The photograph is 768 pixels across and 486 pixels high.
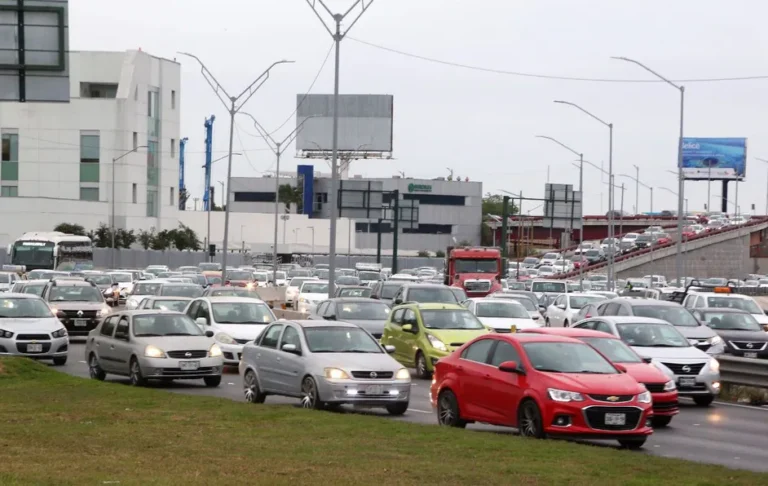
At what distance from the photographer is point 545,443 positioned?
51.8 feet

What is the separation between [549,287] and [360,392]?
3953 cm

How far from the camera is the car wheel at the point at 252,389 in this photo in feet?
73.5

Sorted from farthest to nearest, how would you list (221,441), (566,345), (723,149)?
1. (723,149)
2. (566,345)
3. (221,441)

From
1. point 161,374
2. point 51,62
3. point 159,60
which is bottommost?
point 161,374

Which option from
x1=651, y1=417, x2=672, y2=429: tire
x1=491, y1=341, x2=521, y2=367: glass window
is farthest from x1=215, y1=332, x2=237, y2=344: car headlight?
x1=491, y1=341, x2=521, y2=367: glass window

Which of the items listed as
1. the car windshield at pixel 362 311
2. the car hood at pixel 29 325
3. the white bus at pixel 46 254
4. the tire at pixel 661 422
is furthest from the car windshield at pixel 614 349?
the white bus at pixel 46 254

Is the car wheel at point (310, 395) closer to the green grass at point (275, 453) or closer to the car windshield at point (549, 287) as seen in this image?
the green grass at point (275, 453)

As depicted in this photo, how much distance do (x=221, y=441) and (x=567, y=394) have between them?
4.23m

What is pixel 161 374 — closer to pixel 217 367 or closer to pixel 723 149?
pixel 217 367

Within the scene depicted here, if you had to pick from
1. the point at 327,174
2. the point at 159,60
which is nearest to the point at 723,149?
the point at 327,174

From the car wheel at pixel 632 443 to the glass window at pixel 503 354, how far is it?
1.70 metres

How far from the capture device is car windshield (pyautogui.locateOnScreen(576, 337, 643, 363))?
69.2 feet

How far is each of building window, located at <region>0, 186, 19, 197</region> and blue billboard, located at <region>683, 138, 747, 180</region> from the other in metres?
82.0

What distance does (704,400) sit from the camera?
2473 centimetres
